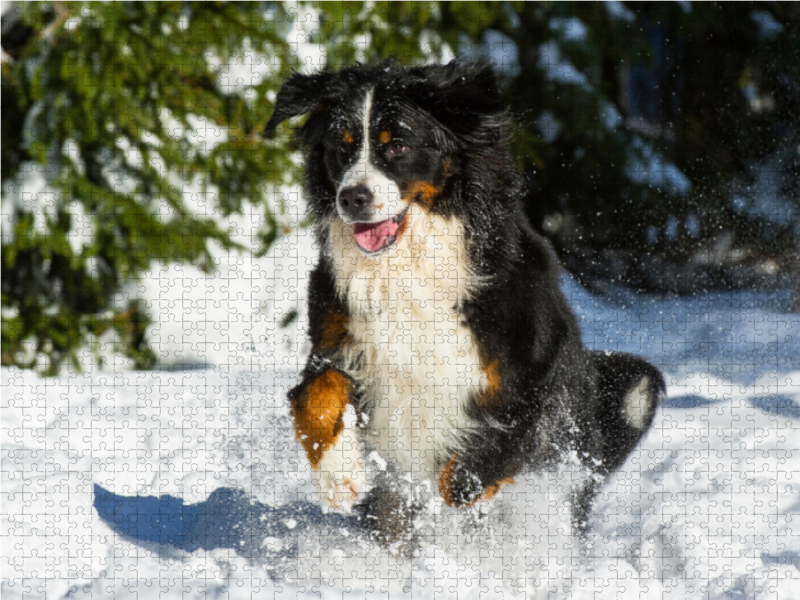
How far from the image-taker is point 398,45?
207 inches

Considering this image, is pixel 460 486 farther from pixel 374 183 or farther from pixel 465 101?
pixel 465 101

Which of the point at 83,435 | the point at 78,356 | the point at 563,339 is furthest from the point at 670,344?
the point at 78,356

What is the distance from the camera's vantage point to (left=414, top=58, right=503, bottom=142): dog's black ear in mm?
2871

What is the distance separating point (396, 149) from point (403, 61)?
8.55 ft

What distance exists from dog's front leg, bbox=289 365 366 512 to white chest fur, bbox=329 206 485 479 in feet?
0.51

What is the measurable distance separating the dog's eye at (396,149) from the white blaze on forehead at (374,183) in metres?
0.07

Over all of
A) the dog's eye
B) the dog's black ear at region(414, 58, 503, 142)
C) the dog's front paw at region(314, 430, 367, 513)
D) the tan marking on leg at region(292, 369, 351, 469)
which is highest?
the dog's black ear at region(414, 58, 503, 142)

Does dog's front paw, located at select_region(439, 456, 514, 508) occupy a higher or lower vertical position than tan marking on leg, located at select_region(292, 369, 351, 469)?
lower

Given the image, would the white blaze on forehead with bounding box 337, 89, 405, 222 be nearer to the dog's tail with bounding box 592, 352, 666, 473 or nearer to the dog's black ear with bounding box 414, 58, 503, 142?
the dog's black ear with bounding box 414, 58, 503, 142

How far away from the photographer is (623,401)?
11.5 ft

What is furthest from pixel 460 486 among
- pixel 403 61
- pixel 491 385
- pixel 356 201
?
pixel 403 61

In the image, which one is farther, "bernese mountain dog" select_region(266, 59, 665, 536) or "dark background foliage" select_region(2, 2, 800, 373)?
"dark background foliage" select_region(2, 2, 800, 373)

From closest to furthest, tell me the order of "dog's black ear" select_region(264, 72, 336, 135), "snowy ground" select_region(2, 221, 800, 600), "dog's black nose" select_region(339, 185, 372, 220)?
"snowy ground" select_region(2, 221, 800, 600), "dog's black nose" select_region(339, 185, 372, 220), "dog's black ear" select_region(264, 72, 336, 135)
